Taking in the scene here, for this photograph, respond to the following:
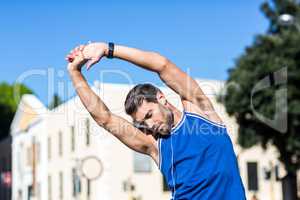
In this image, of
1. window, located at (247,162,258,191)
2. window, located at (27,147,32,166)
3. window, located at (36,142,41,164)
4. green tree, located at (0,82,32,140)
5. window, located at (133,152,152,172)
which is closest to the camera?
window, located at (133,152,152,172)

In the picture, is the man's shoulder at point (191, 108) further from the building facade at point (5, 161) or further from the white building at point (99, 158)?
the building facade at point (5, 161)

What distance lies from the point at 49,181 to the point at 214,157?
50.8 metres

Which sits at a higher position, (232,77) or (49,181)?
(232,77)

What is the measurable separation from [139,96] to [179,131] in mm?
314

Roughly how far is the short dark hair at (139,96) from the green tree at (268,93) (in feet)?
95.1

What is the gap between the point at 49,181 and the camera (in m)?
54.0

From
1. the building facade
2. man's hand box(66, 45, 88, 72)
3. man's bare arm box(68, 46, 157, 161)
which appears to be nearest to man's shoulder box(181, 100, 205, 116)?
man's bare arm box(68, 46, 157, 161)

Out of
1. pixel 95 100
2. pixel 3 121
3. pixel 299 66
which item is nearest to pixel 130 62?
pixel 95 100

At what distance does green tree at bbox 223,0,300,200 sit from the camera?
33.2 metres

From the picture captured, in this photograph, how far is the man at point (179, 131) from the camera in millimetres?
4086

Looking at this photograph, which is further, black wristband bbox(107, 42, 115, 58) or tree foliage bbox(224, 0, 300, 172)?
tree foliage bbox(224, 0, 300, 172)

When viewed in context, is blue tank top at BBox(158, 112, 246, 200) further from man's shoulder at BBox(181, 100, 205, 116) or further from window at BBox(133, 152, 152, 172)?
window at BBox(133, 152, 152, 172)

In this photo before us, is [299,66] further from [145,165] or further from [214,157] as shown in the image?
[214,157]

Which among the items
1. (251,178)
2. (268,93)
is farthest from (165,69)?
(251,178)
